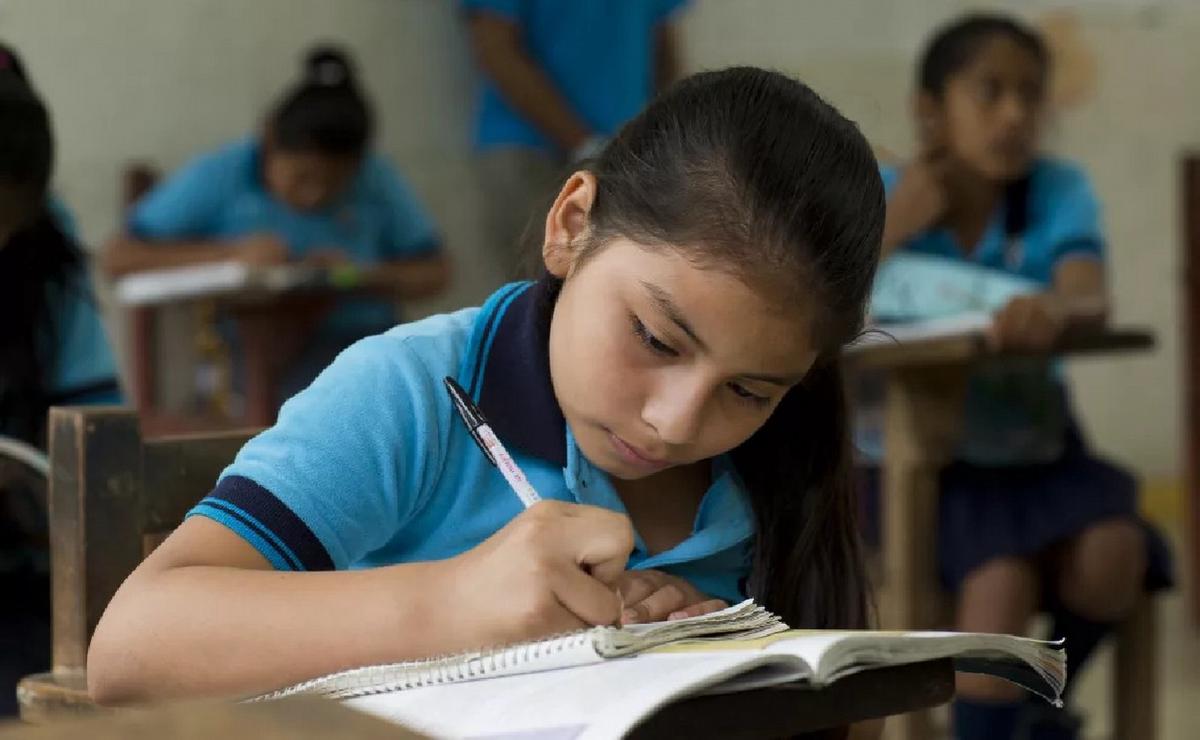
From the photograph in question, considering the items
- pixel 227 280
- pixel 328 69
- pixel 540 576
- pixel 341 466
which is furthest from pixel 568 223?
pixel 328 69

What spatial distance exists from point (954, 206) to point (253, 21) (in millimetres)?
2261

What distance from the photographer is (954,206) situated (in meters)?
2.59

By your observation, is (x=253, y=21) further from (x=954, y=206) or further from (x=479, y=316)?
(x=479, y=316)

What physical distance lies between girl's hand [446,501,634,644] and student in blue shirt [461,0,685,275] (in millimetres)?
3122

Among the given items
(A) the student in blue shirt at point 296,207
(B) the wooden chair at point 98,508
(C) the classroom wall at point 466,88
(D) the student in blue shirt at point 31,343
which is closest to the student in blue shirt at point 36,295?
(D) the student in blue shirt at point 31,343

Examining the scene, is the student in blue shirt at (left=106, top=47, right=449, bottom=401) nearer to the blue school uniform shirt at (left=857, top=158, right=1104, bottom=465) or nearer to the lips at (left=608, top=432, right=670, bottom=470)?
the blue school uniform shirt at (left=857, top=158, right=1104, bottom=465)

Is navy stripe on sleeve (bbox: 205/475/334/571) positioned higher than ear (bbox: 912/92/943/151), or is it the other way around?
ear (bbox: 912/92/943/151)

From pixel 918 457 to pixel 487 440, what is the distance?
1444 mm

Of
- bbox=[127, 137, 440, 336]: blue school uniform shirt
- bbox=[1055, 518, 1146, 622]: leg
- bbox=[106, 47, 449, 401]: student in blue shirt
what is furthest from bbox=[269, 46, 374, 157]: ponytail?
bbox=[1055, 518, 1146, 622]: leg

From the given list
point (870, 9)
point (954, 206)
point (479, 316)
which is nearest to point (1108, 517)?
point (954, 206)

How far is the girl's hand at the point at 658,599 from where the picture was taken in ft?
3.29

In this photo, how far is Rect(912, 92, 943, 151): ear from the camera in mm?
2740

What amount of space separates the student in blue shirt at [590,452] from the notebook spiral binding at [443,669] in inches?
0.7

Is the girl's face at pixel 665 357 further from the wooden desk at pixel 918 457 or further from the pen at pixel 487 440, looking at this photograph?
the wooden desk at pixel 918 457
